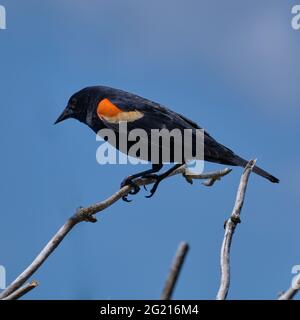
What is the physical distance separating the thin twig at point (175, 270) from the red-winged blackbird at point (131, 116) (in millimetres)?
4299

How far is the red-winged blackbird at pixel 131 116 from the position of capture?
6035mm

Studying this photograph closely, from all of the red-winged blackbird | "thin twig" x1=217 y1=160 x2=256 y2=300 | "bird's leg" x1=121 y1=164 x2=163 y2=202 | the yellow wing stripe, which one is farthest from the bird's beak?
"thin twig" x1=217 y1=160 x2=256 y2=300

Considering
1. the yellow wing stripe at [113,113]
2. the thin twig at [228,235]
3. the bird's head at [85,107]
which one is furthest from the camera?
the bird's head at [85,107]

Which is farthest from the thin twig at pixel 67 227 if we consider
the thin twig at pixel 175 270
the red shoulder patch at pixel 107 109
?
the red shoulder patch at pixel 107 109

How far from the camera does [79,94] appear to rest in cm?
744

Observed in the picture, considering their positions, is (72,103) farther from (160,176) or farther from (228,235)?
(228,235)

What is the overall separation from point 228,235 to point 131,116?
3.80 metres

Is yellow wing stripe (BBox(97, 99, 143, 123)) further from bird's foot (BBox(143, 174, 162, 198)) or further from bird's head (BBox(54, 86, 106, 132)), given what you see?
bird's foot (BBox(143, 174, 162, 198))

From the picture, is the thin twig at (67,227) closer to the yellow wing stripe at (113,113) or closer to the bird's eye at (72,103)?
the yellow wing stripe at (113,113)

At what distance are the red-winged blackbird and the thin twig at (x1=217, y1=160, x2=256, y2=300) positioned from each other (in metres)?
2.54
